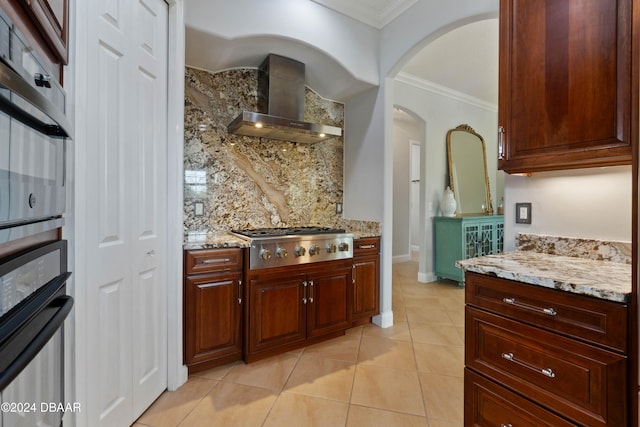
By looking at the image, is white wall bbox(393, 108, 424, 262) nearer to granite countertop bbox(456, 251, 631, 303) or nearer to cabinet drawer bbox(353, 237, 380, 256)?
cabinet drawer bbox(353, 237, 380, 256)

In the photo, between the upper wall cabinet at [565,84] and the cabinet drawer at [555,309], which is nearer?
the cabinet drawer at [555,309]

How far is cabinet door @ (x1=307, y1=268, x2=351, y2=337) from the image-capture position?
7.81ft

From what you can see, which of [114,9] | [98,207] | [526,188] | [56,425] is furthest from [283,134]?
[56,425]

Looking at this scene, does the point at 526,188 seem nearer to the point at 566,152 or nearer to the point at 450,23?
the point at 566,152

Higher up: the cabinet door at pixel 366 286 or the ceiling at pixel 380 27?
the ceiling at pixel 380 27

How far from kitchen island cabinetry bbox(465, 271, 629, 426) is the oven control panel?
4.01ft

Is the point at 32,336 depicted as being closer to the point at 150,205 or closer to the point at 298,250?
the point at 150,205

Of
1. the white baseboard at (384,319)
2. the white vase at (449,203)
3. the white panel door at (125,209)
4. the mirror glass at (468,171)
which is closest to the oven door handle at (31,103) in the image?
the white panel door at (125,209)

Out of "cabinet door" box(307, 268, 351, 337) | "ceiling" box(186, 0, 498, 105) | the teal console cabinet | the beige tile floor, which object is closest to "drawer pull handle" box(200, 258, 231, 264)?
"cabinet door" box(307, 268, 351, 337)

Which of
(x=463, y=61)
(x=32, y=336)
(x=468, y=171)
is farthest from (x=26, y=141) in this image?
(x=468, y=171)

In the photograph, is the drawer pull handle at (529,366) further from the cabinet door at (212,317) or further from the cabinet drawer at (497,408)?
the cabinet door at (212,317)

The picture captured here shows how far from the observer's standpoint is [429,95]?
4.36 m

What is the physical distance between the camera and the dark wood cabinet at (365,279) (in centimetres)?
267

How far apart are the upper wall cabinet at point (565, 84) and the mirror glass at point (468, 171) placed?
3.20 m
